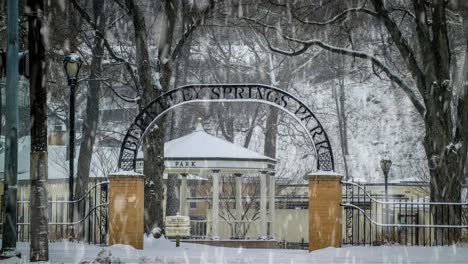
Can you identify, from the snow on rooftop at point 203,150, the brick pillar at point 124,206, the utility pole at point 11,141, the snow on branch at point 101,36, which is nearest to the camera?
the utility pole at point 11,141

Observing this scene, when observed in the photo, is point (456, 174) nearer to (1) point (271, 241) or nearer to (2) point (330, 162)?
(2) point (330, 162)

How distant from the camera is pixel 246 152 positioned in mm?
27016

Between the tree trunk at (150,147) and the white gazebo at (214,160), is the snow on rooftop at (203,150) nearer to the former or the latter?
the white gazebo at (214,160)

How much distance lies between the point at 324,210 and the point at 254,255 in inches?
73.9

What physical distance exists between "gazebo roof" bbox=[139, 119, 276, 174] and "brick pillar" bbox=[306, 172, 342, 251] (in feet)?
27.8

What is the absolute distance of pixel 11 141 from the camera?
14031mm

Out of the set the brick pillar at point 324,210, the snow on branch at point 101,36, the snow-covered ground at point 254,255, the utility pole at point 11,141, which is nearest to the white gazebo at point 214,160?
the snow on branch at point 101,36

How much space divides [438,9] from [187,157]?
9614 mm

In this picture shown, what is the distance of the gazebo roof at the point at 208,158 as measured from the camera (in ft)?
84.7

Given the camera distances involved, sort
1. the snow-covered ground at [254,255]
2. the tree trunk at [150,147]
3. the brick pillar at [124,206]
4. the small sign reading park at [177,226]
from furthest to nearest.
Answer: the tree trunk at [150,147]
the small sign reading park at [177,226]
the brick pillar at [124,206]
the snow-covered ground at [254,255]

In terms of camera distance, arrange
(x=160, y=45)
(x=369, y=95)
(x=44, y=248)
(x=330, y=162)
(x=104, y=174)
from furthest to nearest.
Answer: (x=369, y=95) < (x=104, y=174) < (x=160, y=45) < (x=330, y=162) < (x=44, y=248)

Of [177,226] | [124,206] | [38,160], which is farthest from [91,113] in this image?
[38,160]

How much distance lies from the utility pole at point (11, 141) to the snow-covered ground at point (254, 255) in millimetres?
454

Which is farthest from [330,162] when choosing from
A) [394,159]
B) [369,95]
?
[369,95]
